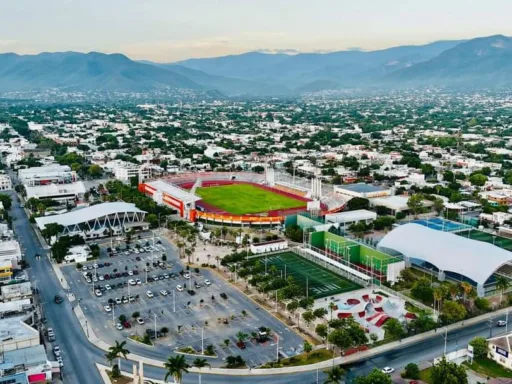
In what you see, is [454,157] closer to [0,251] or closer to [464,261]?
[464,261]

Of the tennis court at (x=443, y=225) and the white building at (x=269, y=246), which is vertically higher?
the tennis court at (x=443, y=225)

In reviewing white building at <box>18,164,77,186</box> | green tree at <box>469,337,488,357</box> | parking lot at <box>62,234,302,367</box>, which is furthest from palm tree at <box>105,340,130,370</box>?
white building at <box>18,164,77,186</box>

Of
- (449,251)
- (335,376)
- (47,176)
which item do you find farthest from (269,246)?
(47,176)

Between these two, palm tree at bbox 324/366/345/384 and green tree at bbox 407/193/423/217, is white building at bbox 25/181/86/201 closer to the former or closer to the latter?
green tree at bbox 407/193/423/217

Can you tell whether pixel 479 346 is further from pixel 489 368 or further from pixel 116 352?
pixel 116 352

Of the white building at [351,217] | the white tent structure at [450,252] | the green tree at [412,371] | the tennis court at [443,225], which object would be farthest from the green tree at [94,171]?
the green tree at [412,371]

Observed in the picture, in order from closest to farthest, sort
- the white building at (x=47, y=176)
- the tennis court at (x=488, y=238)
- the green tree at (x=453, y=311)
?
the green tree at (x=453, y=311)
the tennis court at (x=488, y=238)
the white building at (x=47, y=176)

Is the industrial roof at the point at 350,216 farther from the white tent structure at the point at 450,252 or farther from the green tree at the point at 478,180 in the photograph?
the green tree at the point at 478,180
